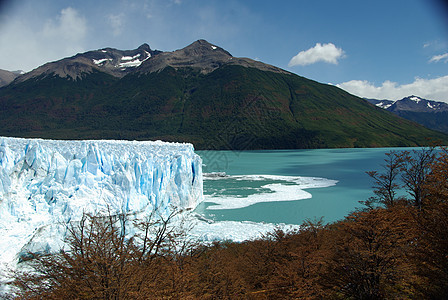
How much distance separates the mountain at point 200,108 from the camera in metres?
92.8

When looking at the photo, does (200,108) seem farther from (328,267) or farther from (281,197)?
(328,267)

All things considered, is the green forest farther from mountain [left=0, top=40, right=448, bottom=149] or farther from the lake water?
mountain [left=0, top=40, right=448, bottom=149]

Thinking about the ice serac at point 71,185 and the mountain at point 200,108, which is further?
the mountain at point 200,108

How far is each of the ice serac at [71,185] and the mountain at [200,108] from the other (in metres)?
70.0

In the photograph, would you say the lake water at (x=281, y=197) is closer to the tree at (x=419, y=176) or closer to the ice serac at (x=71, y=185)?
the ice serac at (x=71, y=185)

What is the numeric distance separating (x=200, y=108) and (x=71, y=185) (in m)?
107

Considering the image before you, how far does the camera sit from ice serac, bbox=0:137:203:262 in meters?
9.41

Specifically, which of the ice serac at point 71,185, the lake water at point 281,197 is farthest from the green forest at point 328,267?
the lake water at point 281,197

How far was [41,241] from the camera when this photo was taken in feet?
29.1

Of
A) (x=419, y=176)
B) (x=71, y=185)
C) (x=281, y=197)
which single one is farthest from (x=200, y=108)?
(x=419, y=176)

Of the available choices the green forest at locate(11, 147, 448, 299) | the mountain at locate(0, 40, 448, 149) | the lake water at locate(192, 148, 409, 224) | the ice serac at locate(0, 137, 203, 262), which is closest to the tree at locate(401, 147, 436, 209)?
the lake water at locate(192, 148, 409, 224)

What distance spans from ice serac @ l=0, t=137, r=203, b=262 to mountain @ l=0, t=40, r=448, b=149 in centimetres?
7002

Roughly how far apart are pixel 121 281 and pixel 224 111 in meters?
107

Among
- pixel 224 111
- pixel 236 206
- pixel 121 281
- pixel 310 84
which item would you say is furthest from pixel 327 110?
pixel 121 281
